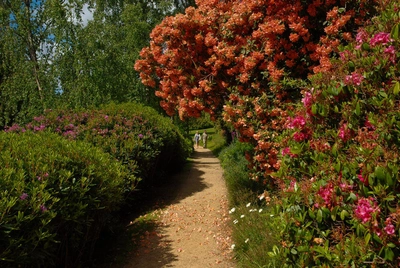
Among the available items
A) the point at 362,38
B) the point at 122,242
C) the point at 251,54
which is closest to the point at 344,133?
the point at 362,38

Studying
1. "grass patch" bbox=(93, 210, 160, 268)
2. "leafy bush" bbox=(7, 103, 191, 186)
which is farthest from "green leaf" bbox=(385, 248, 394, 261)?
"leafy bush" bbox=(7, 103, 191, 186)

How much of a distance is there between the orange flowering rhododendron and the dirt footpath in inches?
57.0

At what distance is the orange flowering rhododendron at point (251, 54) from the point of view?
4953 mm

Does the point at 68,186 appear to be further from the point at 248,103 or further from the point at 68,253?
the point at 248,103

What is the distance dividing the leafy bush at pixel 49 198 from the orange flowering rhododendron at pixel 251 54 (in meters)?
2.14

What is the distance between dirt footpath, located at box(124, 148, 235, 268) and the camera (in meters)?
5.16

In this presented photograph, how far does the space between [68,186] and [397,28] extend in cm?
337

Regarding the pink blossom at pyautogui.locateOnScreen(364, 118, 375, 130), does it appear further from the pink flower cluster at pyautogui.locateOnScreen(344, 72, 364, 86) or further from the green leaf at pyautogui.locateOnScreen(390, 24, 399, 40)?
the green leaf at pyautogui.locateOnScreen(390, 24, 399, 40)

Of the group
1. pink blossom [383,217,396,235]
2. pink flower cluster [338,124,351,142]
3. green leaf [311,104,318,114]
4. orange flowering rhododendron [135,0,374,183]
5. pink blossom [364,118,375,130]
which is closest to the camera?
pink blossom [383,217,396,235]

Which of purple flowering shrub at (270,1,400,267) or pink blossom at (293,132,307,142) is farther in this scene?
pink blossom at (293,132,307,142)

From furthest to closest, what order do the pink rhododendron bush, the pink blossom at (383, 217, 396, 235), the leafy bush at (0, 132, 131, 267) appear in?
the leafy bush at (0, 132, 131, 267)
the pink rhododendron bush
the pink blossom at (383, 217, 396, 235)

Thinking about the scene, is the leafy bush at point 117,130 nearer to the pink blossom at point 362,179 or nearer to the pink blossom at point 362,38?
the pink blossom at point 362,38

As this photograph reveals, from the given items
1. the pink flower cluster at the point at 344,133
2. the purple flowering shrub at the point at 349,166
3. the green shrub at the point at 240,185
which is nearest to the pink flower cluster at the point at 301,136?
the purple flowering shrub at the point at 349,166

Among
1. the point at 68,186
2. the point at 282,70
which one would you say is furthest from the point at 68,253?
the point at 282,70
